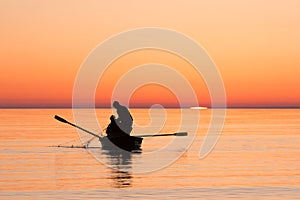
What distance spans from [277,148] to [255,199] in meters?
30.0

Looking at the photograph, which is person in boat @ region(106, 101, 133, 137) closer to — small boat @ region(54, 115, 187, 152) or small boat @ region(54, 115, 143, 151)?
small boat @ region(54, 115, 187, 152)

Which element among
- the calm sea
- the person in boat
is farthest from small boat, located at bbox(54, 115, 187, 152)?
the calm sea

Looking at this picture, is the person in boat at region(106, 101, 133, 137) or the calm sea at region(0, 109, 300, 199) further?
the person in boat at region(106, 101, 133, 137)

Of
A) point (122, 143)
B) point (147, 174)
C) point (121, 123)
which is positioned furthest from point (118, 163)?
point (147, 174)

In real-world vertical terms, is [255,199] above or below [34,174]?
below

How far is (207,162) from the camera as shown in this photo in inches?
1682

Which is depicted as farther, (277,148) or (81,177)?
(277,148)

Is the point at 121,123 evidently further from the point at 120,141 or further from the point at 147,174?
the point at 147,174

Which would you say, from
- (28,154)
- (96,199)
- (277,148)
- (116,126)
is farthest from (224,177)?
(277,148)

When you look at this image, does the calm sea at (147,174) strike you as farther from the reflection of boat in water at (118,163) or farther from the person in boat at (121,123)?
the person in boat at (121,123)

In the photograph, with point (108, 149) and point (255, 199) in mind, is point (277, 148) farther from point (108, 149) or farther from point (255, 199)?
point (255, 199)

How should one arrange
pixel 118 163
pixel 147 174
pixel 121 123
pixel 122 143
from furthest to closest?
pixel 122 143
pixel 121 123
pixel 118 163
pixel 147 174

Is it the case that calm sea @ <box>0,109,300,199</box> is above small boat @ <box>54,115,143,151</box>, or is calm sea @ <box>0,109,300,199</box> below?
below

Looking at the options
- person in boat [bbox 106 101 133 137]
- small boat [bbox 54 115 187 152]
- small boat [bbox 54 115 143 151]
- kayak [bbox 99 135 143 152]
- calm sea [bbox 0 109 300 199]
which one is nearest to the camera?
calm sea [bbox 0 109 300 199]
